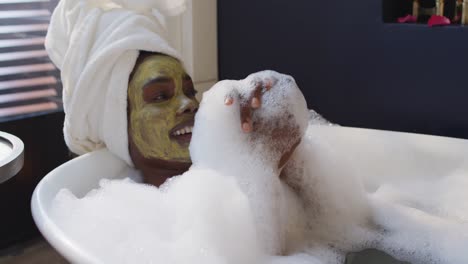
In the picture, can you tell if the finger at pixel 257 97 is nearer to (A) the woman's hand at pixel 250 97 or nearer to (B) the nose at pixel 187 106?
(A) the woman's hand at pixel 250 97

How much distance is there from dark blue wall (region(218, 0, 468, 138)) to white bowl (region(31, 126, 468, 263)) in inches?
5.8

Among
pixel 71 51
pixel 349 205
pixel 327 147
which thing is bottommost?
pixel 349 205

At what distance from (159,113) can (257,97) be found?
0.26m

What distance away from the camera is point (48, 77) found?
5.97ft

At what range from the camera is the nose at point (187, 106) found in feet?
4.11

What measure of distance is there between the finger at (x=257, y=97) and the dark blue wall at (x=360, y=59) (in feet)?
2.07

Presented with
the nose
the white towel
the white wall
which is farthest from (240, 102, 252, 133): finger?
the white wall

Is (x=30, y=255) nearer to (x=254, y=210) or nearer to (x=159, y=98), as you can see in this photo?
(x=159, y=98)

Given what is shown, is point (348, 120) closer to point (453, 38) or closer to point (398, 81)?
point (398, 81)

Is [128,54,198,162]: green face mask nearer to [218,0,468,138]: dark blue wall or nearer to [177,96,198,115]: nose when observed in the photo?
[177,96,198,115]: nose

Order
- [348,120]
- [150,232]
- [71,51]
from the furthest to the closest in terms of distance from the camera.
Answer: [348,120]
[71,51]
[150,232]

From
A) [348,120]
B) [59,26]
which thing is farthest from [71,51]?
[348,120]

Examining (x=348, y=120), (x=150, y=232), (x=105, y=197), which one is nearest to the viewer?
(x=150, y=232)

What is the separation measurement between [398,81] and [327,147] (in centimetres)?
45
